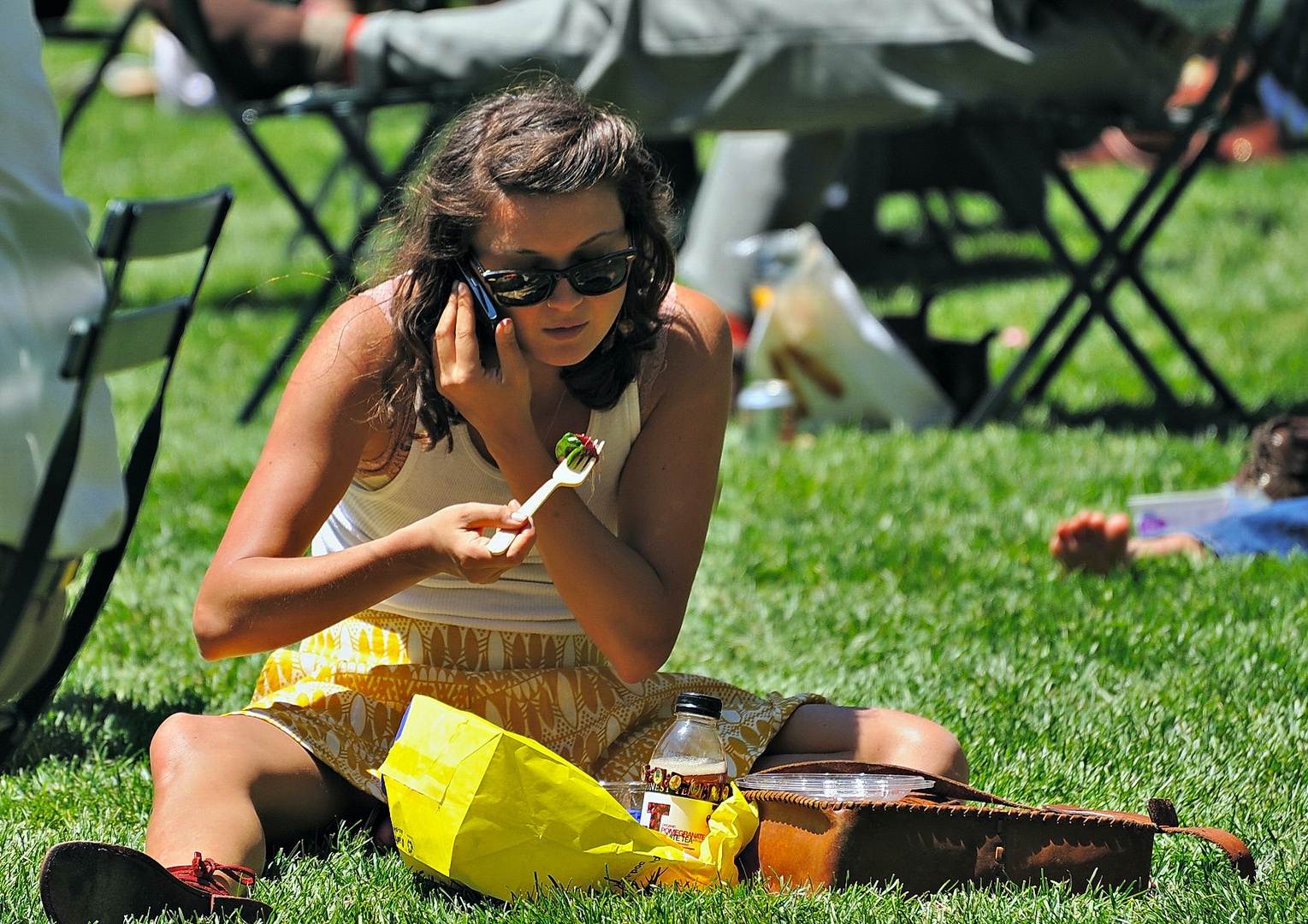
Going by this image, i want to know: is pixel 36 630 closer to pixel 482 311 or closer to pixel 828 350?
pixel 482 311

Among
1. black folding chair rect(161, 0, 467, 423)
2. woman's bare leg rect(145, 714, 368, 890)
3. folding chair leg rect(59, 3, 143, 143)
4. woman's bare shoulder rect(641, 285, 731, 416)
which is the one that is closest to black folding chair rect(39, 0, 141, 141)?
folding chair leg rect(59, 3, 143, 143)

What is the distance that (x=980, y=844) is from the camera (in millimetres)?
1992

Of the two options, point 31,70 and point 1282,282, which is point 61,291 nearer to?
point 31,70

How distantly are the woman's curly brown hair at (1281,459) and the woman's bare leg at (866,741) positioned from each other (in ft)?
5.83

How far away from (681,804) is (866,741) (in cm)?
35

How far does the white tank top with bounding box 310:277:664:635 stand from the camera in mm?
2225

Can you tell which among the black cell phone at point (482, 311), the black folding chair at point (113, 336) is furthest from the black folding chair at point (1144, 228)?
the black folding chair at point (113, 336)

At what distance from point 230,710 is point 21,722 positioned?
45.1 inches

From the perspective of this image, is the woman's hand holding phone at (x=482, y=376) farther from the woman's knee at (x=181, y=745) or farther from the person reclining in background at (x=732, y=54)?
the person reclining in background at (x=732, y=54)

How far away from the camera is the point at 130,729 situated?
261 cm

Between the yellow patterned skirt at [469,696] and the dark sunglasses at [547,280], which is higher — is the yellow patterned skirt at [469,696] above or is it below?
below

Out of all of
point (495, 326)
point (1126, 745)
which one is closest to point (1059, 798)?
point (1126, 745)

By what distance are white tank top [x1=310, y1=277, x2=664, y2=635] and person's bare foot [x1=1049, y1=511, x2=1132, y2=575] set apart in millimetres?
1397

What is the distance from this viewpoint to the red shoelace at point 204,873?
1843 millimetres
